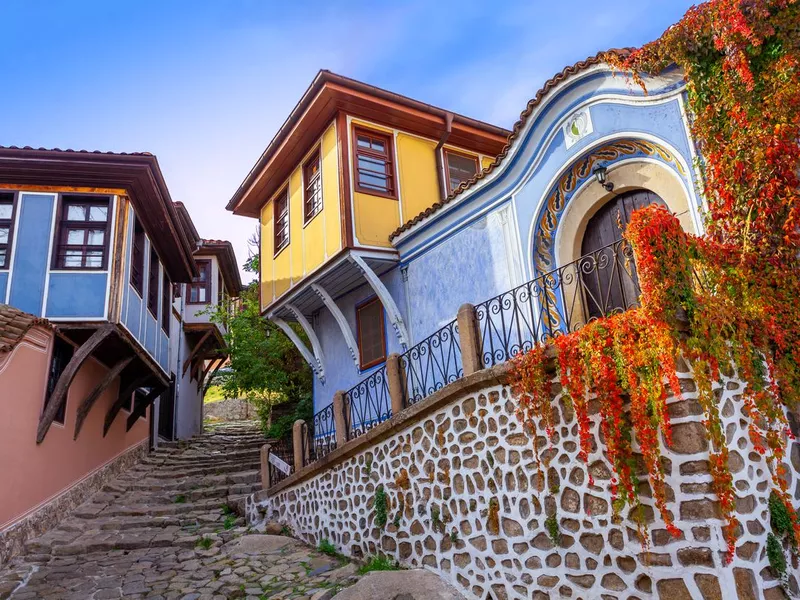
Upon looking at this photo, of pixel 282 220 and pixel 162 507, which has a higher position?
pixel 282 220

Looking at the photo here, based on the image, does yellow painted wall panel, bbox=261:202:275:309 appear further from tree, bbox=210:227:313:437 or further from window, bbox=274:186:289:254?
tree, bbox=210:227:313:437

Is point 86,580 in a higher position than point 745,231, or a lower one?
lower

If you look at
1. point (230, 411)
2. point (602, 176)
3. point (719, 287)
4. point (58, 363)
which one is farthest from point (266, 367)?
point (230, 411)

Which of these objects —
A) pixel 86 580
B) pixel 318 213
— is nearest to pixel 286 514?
pixel 86 580

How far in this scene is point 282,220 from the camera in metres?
12.0

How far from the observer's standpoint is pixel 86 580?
22.2 feet

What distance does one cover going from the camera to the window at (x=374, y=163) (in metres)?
9.91

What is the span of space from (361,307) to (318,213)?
69.3 inches

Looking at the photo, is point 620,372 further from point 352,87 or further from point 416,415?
point 352,87

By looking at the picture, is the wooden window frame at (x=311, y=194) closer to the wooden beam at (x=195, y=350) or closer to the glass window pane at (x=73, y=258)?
the glass window pane at (x=73, y=258)

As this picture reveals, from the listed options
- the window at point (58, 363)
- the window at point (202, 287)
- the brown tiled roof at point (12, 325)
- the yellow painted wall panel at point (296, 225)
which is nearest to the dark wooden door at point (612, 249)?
the yellow painted wall panel at point (296, 225)

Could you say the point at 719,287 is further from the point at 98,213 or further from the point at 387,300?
the point at 98,213

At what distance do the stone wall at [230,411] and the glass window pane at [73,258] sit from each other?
19241 millimetres

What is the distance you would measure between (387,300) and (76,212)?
5.15 m
